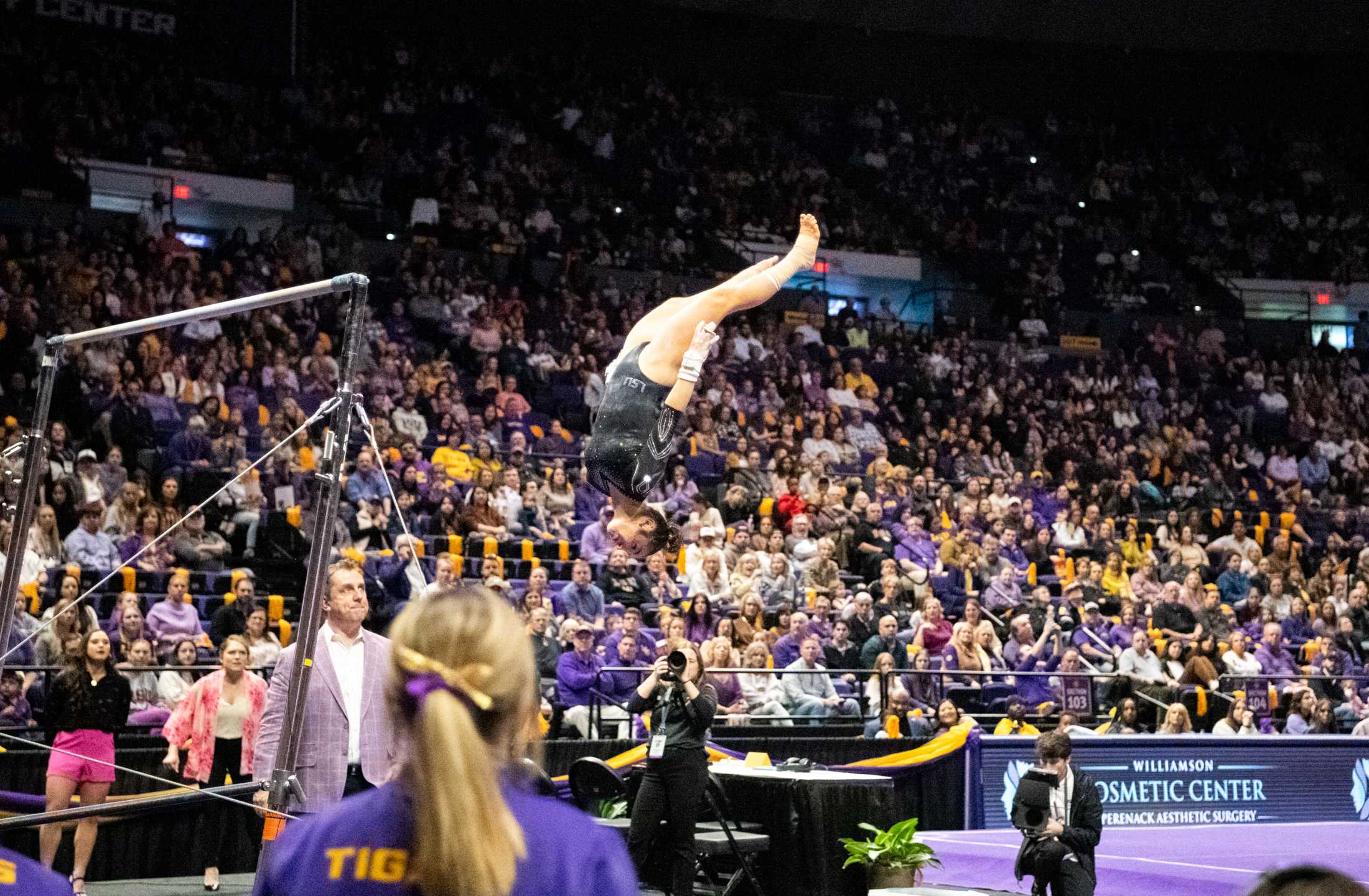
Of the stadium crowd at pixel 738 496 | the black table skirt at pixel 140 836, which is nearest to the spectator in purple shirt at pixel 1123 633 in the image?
the stadium crowd at pixel 738 496

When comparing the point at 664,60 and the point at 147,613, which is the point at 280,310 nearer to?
the point at 147,613

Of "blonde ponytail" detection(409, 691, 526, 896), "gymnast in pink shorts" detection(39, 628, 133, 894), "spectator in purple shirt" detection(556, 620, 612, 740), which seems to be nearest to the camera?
"blonde ponytail" detection(409, 691, 526, 896)

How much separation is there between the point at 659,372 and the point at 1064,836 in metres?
3.28

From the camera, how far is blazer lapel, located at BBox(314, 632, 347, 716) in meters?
5.68

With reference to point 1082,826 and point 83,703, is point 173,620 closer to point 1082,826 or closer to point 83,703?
point 83,703

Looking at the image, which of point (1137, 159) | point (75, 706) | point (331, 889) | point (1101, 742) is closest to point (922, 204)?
point (1137, 159)

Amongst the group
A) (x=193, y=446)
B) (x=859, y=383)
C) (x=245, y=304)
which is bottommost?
(x=193, y=446)

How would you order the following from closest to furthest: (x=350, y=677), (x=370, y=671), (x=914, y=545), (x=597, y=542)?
1. (x=370, y=671)
2. (x=350, y=677)
3. (x=597, y=542)
4. (x=914, y=545)

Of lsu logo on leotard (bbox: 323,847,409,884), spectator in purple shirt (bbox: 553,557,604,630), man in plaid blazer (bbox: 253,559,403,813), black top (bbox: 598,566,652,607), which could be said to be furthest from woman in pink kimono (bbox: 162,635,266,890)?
lsu logo on leotard (bbox: 323,847,409,884)

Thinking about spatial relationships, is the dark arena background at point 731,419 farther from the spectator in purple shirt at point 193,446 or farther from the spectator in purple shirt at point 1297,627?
the spectator in purple shirt at point 1297,627

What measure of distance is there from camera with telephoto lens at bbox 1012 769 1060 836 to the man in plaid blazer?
10.6 feet

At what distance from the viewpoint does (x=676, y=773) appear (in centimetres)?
780

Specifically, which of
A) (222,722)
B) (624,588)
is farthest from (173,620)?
(624,588)

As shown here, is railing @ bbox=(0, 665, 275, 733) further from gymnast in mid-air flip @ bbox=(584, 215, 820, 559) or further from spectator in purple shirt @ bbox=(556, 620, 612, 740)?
gymnast in mid-air flip @ bbox=(584, 215, 820, 559)
